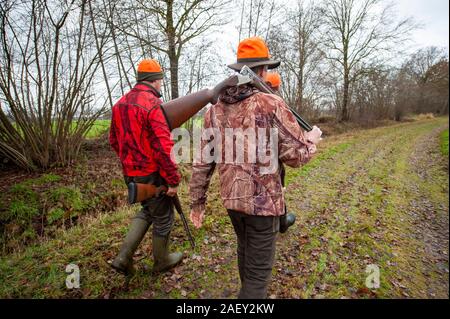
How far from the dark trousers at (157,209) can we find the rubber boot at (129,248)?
9 cm

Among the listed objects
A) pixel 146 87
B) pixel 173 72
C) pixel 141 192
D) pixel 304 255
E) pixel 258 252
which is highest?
pixel 173 72

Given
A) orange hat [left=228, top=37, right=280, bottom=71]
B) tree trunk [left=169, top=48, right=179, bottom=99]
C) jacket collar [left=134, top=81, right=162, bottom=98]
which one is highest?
tree trunk [left=169, top=48, right=179, bottom=99]

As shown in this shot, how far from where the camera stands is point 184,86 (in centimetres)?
1018

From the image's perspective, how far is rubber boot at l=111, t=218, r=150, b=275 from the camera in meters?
2.69

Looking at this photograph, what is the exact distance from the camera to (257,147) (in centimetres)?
190

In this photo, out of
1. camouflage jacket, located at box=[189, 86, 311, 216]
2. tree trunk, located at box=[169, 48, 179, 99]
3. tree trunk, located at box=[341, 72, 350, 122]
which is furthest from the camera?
tree trunk, located at box=[341, 72, 350, 122]

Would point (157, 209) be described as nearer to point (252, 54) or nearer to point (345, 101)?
point (252, 54)

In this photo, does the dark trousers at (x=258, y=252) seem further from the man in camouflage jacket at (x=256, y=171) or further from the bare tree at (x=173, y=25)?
the bare tree at (x=173, y=25)

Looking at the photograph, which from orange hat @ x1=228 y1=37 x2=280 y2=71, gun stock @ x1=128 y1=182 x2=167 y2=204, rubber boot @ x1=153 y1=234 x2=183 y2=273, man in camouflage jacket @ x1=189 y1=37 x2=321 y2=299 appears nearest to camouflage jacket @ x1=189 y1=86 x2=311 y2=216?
man in camouflage jacket @ x1=189 y1=37 x2=321 y2=299

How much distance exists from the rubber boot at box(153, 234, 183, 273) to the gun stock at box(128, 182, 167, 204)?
539 millimetres

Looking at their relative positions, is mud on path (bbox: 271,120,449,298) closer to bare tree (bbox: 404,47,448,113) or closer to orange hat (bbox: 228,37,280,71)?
bare tree (bbox: 404,47,448,113)

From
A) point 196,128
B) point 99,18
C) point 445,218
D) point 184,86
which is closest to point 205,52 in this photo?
point 184,86

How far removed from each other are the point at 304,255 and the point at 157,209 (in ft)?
6.78

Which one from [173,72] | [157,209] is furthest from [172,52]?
[157,209]
